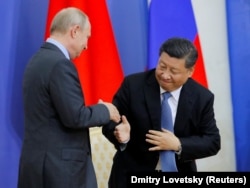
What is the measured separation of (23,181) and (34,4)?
1230 millimetres

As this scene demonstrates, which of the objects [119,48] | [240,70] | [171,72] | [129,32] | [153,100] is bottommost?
[153,100]

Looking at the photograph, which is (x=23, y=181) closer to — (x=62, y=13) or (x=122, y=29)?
(x=62, y=13)

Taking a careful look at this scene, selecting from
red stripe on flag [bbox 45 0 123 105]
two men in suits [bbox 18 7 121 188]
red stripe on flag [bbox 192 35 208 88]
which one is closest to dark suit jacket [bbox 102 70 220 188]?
two men in suits [bbox 18 7 121 188]

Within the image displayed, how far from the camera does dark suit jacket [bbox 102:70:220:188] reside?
1.77 meters

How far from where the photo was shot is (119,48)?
2.71 metres

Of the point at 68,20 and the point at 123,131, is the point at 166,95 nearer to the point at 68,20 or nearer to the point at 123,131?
the point at 123,131

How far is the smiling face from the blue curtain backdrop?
0.96m

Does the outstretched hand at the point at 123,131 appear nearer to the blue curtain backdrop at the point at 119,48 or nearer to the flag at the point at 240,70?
the blue curtain backdrop at the point at 119,48

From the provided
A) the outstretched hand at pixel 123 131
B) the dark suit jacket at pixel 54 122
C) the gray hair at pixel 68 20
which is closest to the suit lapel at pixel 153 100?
the outstretched hand at pixel 123 131

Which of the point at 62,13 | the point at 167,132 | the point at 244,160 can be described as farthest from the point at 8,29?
the point at 244,160

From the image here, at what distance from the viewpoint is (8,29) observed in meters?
2.43

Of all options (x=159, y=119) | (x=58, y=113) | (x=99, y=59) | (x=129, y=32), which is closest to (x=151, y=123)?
(x=159, y=119)

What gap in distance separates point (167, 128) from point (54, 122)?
49cm

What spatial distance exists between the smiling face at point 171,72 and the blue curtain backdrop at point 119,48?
0.96 m
